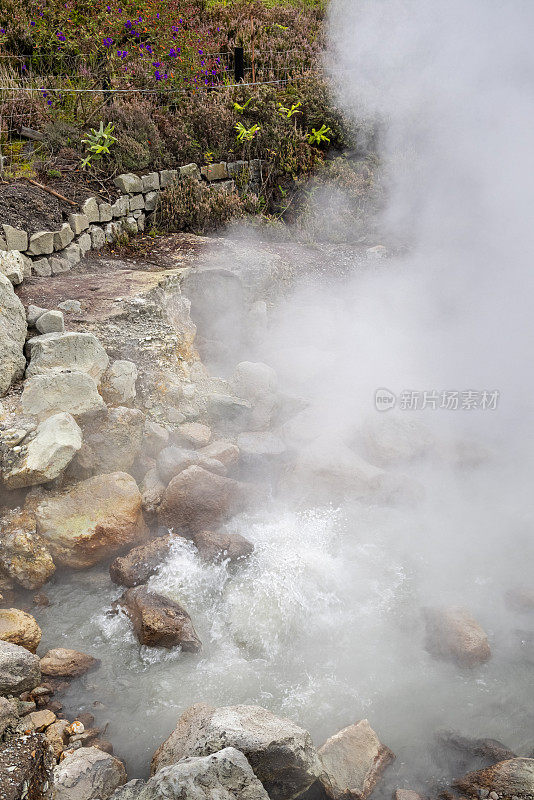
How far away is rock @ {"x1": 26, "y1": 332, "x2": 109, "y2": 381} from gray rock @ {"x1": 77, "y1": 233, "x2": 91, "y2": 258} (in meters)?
1.78

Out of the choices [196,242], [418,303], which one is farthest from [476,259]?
[196,242]

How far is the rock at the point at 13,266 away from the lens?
4488 mm

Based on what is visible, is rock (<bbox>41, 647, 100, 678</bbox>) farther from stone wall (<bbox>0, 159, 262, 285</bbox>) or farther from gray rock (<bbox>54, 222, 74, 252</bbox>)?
gray rock (<bbox>54, 222, 74, 252</bbox>)

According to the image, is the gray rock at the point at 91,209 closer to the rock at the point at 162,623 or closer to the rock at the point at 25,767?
the rock at the point at 162,623

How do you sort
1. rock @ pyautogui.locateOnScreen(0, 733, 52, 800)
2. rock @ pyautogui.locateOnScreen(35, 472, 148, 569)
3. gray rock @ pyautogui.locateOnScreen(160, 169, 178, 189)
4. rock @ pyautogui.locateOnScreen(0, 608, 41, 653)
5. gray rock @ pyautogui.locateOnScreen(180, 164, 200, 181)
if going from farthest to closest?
gray rock @ pyautogui.locateOnScreen(180, 164, 200, 181) < gray rock @ pyautogui.locateOnScreen(160, 169, 178, 189) < rock @ pyautogui.locateOnScreen(35, 472, 148, 569) < rock @ pyautogui.locateOnScreen(0, 608, 41, 653) < rock @ pyautogui.locateOnScreen(0, 733, 52, 800)

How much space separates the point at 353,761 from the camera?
232 cm

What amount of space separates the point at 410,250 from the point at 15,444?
4.87m

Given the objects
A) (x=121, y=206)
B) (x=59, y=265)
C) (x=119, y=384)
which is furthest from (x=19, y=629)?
(x=121, y=206)

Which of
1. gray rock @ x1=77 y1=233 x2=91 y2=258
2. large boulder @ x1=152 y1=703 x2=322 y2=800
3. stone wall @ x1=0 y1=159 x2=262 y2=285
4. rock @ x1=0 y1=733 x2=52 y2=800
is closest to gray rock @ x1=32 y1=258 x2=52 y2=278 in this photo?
stone wall @ x1=0 y1=159 x2=262 y2=285

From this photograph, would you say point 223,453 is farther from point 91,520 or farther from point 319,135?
point 319,135

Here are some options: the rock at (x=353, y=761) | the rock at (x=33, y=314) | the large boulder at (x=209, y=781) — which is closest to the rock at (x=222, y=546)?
the rock at (x=353, y=761)

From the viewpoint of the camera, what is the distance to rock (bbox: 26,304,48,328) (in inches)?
162

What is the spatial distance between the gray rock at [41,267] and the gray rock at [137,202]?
1.43 meters

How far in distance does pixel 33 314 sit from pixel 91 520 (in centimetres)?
168
